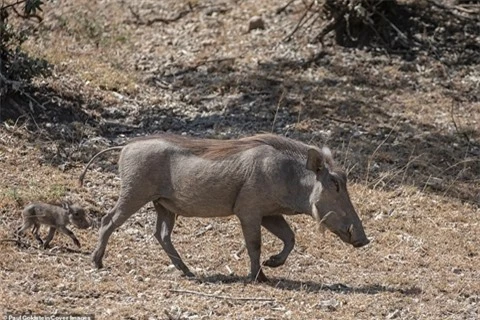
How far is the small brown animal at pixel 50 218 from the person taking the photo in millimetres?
7746

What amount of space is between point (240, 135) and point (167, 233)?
119 inches

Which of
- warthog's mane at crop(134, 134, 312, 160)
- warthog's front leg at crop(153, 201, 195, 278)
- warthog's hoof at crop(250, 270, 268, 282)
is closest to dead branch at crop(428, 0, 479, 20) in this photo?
warthog's mane at crop(134, 134, 312, 160)

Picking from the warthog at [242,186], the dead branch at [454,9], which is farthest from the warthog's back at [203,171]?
the dead branch at [454,9]

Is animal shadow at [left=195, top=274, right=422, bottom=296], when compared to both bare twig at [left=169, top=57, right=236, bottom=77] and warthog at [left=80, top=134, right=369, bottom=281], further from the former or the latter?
bare twig at [left=169, top=57, right=236, bottom=77]

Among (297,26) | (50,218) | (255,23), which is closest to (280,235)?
(50,218)

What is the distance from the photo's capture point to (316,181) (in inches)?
298

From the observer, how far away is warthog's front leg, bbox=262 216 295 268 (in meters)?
7.51

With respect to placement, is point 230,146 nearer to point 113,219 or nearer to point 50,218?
point 113,219

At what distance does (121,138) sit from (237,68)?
242 centimetres

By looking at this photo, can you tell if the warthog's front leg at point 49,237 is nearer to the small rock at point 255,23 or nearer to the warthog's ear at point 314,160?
the warthog's ear at point 314,160

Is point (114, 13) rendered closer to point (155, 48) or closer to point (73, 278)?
point (155, 48)

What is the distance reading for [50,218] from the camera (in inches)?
305

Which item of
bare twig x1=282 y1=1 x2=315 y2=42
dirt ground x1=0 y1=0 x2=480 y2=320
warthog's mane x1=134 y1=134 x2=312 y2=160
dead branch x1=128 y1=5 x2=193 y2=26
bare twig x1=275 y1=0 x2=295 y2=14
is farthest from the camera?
dead branch x1=128 y1=5 x2=193 y2=26

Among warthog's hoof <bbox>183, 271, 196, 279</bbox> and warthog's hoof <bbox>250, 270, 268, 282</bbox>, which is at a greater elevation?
warthog's hoof <bbox>183, 271, 196, 279</bbox>
